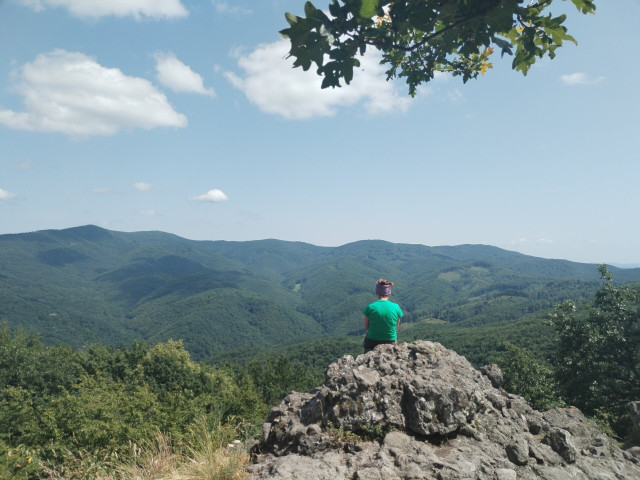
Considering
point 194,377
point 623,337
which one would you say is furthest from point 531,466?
point 194,377

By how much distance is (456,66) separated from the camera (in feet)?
13.6

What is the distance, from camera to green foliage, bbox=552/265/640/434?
14.2m

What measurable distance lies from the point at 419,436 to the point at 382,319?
239 centimetres

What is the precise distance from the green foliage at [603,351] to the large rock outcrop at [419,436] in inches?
438

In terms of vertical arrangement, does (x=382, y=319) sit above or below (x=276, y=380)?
above

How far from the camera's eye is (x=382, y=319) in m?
6.95

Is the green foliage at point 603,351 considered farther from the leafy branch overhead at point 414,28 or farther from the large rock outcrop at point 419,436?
the leafy branch overhead at point 414,28

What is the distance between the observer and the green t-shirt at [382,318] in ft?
22.5

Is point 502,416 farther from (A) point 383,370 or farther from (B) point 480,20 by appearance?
(B) point 480,20

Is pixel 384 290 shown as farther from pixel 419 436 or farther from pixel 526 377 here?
pixel 526 377

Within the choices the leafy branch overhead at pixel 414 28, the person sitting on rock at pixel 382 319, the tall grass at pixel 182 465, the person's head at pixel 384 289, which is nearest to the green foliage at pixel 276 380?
the person sitting on rock at pixel 382 319

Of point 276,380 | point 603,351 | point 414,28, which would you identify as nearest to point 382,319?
point 414,28

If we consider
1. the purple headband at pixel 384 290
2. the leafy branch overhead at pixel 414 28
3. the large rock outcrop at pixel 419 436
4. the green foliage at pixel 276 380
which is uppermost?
the leafy branch overhead at pixel 414 28

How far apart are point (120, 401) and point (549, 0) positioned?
16844mm
